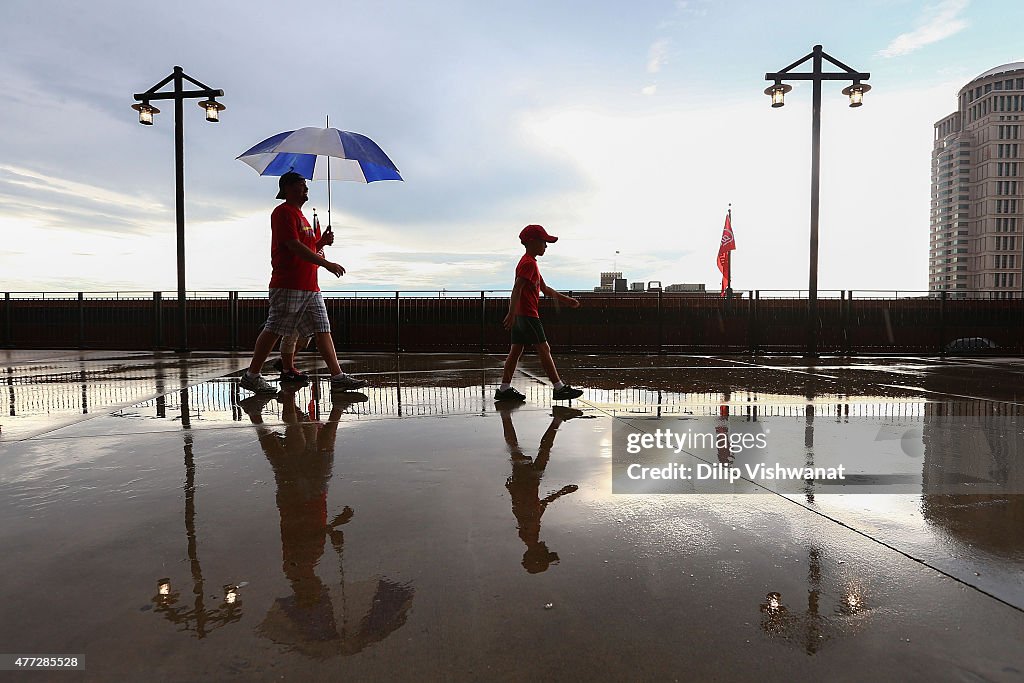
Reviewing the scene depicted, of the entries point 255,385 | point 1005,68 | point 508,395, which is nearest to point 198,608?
point 508,395

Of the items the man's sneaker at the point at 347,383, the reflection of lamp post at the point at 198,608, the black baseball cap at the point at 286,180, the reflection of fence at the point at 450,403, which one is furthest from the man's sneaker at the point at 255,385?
the reflection of lamp post at the point at 198,608

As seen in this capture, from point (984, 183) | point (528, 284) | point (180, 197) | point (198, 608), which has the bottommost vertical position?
point (198, 608)

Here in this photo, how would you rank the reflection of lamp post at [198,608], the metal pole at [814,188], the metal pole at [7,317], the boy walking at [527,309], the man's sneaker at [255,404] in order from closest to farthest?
the reflection of lamp post at [198,608]
the man's sneaker at [255,404]
the boy walking at [527,309]
the metal pole at [814,188]
the metal pole at [7,317]

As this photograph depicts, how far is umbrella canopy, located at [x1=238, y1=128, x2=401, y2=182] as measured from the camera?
6918 mm

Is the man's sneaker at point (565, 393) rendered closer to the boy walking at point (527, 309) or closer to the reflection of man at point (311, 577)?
the boy walking at point (527, 309)

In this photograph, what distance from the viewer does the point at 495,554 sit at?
86.9 inches

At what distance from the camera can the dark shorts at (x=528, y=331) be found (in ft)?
20.1

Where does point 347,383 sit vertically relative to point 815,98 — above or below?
below

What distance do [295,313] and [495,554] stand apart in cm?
493

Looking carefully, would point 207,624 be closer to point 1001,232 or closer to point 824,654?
point 824,654

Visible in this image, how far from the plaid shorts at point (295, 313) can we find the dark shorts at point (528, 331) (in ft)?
6.76

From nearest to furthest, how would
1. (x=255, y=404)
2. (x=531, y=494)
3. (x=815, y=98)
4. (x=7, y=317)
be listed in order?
1. (x=531, y=494)
2. (x=255, y=404)
3. (x=815, y=98)
4. (x=7, y=317)

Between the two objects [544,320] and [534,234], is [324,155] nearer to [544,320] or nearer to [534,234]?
[534,234]

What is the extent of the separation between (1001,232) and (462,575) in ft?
456
